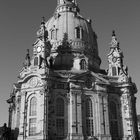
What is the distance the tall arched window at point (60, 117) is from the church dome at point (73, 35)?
39.8ft

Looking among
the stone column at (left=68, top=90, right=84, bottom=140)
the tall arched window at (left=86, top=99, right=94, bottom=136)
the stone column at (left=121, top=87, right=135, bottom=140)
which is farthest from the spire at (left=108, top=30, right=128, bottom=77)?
the stone column at (left=68, top=90, right=84, bottom=140)

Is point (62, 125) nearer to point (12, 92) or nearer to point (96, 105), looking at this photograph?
point (96, 105)

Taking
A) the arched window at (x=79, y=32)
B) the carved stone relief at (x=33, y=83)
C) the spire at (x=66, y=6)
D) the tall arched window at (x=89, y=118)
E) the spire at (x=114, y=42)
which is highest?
the spire at (x=66, y=6)

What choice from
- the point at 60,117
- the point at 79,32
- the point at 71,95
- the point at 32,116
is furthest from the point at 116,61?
the point at 32,116

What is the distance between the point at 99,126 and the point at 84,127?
3.17 meters

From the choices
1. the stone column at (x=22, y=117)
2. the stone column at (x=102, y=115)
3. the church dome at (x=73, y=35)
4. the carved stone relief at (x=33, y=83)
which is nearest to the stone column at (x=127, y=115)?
the stone column at (x=102, y=115)

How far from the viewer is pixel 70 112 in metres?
53.9

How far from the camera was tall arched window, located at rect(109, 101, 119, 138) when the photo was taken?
187 ft

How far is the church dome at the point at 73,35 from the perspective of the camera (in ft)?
215

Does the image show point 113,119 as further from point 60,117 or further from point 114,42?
point 114,42

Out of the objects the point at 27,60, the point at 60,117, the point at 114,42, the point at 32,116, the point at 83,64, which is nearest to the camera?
the point at 32,116

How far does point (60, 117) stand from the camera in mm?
53594

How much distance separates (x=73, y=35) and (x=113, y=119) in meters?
23.0

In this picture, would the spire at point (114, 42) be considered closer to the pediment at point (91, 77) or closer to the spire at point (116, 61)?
the spire at point (116, 61)
